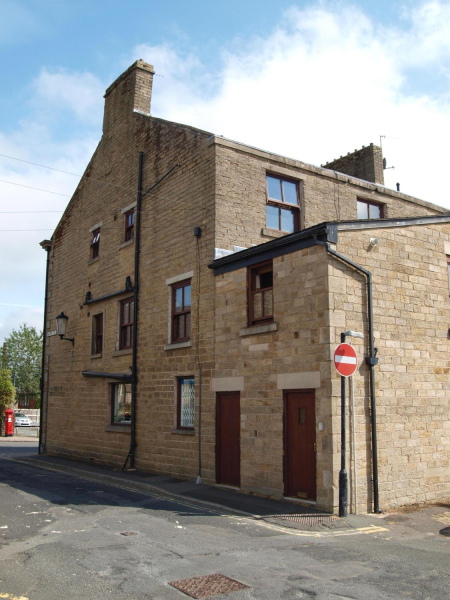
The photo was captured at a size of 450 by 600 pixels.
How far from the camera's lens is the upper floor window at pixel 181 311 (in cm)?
1508

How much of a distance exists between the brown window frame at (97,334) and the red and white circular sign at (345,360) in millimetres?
11302

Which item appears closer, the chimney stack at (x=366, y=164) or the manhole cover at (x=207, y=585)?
the manhole cover at (x=207, y=585)

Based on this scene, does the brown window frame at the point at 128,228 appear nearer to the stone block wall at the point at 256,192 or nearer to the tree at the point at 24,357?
the stone block wall at the point at 256,192

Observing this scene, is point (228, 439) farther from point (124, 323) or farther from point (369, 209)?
point (369, 209)

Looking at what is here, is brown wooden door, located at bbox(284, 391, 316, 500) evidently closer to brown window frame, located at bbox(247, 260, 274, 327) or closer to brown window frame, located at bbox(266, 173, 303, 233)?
brown window frame, located at bbox(247, 260, 274, 327)

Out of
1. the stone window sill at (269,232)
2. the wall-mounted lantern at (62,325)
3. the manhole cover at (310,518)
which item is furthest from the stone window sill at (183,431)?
the wall-mounted lantern at (62,325)

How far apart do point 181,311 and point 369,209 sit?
24.6 feet

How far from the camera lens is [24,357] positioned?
75625 millimetres

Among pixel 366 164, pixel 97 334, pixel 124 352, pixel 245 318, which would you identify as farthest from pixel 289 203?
pixel 97 334

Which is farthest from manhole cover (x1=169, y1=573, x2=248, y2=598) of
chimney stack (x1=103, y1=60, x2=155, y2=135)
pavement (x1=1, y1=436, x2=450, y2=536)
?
chimney stack (x1=103, y1=60, x2=155, y2=135)

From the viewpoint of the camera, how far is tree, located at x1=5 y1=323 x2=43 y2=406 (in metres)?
74.7

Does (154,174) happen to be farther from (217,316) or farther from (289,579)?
(289,579)

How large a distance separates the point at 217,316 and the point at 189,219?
314 centimetres

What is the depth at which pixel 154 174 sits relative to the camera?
17359 millimetres
